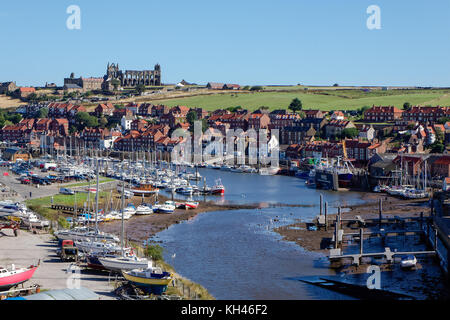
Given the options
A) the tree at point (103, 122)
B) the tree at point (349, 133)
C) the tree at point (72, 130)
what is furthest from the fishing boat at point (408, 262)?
the tree at point (103, 122)

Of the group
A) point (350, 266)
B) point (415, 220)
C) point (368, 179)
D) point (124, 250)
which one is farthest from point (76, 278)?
point (368, 179)

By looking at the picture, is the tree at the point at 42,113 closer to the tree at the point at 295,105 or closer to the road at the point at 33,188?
the tree at the point at 295,105

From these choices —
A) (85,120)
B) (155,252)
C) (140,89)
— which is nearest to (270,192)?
(155,252)

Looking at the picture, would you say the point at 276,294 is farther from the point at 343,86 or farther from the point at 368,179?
the point at 343,86

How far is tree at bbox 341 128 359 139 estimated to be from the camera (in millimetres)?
81250

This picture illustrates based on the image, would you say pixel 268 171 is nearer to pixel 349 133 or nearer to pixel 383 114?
pixel 349 133

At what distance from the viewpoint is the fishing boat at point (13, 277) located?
2116 cm

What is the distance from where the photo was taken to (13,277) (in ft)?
70.0

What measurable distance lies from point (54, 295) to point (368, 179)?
42877mm

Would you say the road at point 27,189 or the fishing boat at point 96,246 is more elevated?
the fishing boat at point 96,246

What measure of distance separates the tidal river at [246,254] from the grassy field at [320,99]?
6774 cm

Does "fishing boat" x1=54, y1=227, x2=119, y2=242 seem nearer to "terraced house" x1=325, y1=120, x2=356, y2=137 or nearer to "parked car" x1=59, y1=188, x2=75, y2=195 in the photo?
"parked car" x1=59, y1=188, x2=75, y2=195

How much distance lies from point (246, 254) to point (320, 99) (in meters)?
95.9

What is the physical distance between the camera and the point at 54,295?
697 inches
